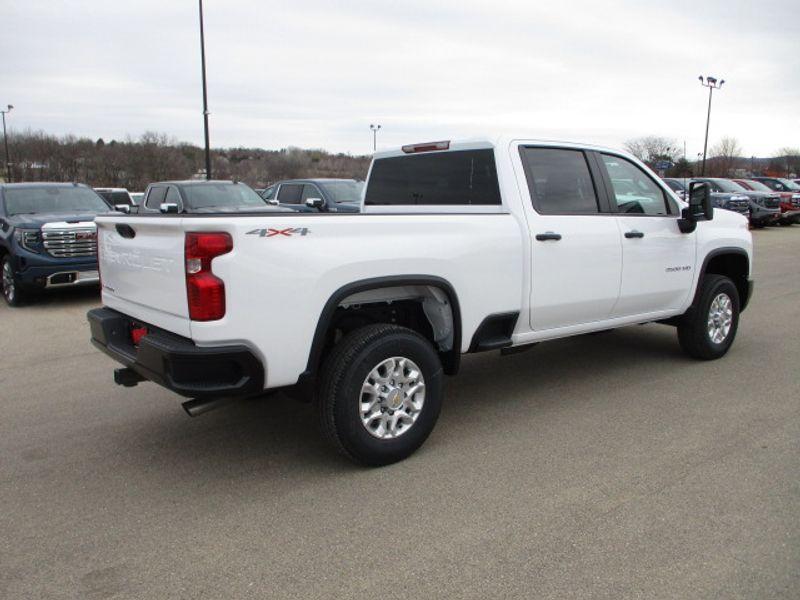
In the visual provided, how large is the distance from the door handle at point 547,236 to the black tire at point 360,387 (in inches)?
45.2

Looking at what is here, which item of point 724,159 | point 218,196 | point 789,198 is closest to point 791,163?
point 724,159

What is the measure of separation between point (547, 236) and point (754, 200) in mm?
23544

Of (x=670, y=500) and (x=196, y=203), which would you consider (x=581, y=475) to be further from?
(x=196, y=203)

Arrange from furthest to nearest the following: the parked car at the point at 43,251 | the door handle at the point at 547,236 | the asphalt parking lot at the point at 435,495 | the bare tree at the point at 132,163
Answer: the bare tree at the point at 132,163
the parked car at the point at 43,251
the door handle at the point at 547,236
the asphalt parking lot at the point at 435,495

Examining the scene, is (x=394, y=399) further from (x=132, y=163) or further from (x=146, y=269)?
(x=132, y=163)

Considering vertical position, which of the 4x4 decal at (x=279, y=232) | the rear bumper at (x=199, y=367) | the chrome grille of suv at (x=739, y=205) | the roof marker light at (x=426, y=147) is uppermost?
the roof marker light at (x=426, y=147)

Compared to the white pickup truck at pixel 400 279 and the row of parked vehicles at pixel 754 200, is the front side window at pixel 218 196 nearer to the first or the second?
the white pickup truck at pixel 400 279

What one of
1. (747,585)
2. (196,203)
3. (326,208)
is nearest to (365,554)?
(747,585)

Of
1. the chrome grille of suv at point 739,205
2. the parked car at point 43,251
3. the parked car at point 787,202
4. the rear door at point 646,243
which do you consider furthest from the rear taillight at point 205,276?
the parked car at point 787,202

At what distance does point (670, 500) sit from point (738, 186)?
24890 mm

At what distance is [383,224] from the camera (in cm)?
385

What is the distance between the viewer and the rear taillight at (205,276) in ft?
10.8

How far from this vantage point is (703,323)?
6113 millimetres

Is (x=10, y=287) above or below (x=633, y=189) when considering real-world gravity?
below
